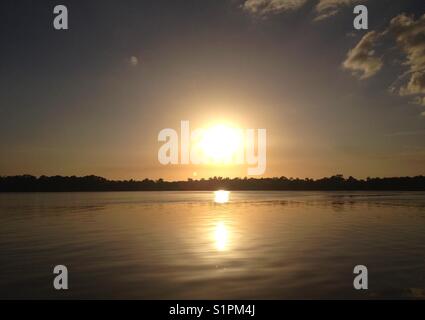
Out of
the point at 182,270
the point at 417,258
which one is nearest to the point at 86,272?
the point at 182,270

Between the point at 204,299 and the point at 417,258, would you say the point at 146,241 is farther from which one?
the point at 417,258

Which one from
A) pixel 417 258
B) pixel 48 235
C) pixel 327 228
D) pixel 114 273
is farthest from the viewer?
pixel 327 228

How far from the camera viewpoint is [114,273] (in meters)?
18.4

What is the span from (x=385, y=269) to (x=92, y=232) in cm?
2496

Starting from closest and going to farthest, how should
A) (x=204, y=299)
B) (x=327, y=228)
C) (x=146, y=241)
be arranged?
(x=204, y=299), (x=146, y=241), (x=327, y=228)

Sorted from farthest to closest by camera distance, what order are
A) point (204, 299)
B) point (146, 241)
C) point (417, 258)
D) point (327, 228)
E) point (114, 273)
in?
point (327, 228) → point (146, 241) → point (417, 258) → point (114, 273) → point (204, 299)

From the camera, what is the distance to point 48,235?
3253cm

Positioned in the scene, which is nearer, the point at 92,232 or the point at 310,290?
the point at 310,290

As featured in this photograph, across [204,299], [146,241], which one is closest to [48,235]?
[146,241]
